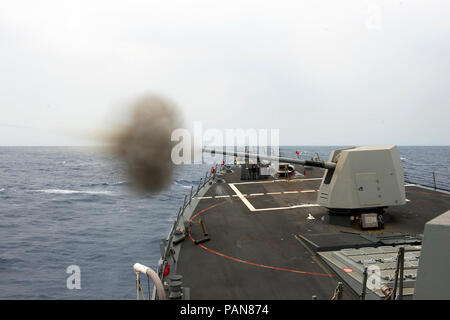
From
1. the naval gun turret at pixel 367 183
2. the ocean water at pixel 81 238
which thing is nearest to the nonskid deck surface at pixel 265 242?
the naval gun turret at pixel 367 183

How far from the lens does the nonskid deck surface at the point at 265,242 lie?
6.60 metres

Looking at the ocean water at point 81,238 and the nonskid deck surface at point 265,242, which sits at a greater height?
the nonskid deck surface at point 265,242

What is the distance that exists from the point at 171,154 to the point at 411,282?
863 cm

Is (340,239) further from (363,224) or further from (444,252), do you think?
(444,252)

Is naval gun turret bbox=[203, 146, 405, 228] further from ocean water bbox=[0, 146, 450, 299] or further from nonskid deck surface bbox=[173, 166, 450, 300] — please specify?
ocean water bbox=[0, 146, 450, 299]

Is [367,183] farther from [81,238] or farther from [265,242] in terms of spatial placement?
[81,238]

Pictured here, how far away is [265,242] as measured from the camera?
9328mm

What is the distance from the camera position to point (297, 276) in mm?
7078

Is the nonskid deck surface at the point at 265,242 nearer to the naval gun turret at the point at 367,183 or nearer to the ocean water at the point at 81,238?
the naval gun turret at the point at 367,183

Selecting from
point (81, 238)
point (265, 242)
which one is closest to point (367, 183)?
point (265, 242)

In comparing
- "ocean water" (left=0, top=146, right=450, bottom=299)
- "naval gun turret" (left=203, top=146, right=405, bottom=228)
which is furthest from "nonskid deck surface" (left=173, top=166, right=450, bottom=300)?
"ocean water" (left=0, top=146, right=450, bottom=299)

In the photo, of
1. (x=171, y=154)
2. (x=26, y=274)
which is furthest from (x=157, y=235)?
Answer: (x=171, y=154)

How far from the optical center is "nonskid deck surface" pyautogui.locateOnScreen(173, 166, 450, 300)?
6.60 meters
